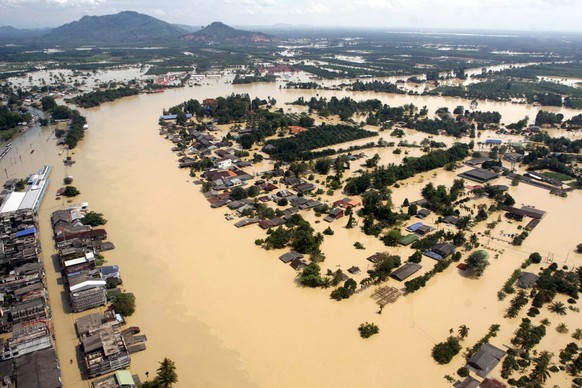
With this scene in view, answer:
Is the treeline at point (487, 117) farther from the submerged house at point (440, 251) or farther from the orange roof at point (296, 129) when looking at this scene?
the submerged house at point (440, 251)

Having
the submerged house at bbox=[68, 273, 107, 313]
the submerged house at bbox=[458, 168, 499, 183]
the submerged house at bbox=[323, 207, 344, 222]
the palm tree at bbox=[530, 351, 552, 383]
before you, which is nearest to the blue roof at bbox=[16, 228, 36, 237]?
the submerged house at bbox=[68, 273, 107, 313]

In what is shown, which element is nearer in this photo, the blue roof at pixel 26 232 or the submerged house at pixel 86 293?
the submerged house at pixel 86 293

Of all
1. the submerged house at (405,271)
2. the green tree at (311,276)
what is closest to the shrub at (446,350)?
the submerged house at (405,271)

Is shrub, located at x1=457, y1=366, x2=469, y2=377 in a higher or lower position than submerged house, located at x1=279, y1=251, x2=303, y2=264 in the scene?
lower

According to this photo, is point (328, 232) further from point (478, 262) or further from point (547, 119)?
point (547, 119)

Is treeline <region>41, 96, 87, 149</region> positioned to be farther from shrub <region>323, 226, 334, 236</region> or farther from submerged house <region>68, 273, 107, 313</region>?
shrub <region>323, 226, 334, 236</region>

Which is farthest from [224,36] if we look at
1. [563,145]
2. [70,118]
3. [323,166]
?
[323,166]

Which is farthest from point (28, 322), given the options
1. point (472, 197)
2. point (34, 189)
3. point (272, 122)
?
point (272, 122)
